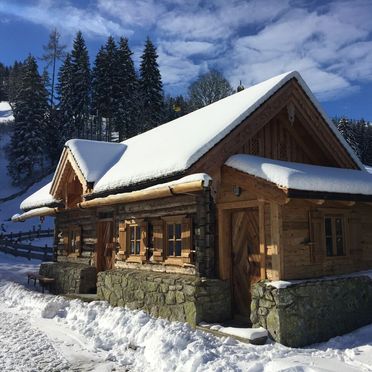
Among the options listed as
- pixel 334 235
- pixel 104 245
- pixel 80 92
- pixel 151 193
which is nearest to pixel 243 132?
pixel 151 193

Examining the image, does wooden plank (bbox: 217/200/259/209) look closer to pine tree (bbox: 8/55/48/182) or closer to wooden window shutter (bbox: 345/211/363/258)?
wooden window shutter (bbox: 345/211/363/258)

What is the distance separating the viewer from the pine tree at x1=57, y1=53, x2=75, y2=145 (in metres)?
48.1

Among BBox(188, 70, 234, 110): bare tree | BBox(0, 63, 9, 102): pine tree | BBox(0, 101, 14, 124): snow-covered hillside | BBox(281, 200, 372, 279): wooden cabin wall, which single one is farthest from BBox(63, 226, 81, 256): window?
BBox(0, 63, 9, 102): pine tree

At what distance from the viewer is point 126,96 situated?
48094 millimetres

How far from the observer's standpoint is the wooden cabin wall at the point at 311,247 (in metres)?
9.03

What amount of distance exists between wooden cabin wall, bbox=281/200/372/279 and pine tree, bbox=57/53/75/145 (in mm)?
41028

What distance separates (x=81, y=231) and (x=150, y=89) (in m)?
33.2

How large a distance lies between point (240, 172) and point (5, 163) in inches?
2026

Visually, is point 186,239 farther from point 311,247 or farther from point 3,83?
point 3,83

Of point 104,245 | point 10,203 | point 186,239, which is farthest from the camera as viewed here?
point 10,203

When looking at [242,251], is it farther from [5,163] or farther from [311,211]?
[5,163]

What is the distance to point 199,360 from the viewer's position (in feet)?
21.2

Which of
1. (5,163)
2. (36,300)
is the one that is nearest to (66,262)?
(36,300)

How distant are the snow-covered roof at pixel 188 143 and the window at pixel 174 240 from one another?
1.46 m
